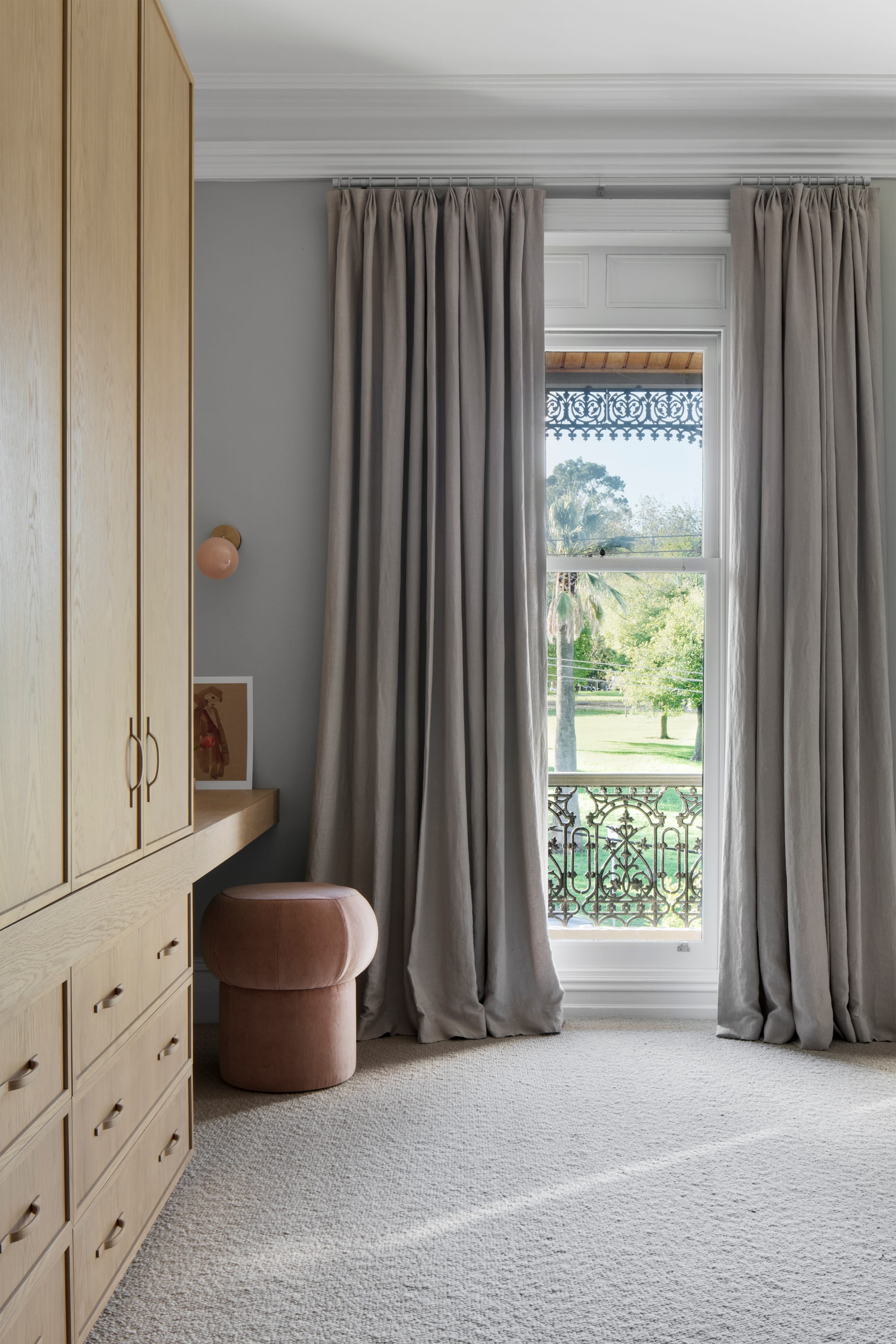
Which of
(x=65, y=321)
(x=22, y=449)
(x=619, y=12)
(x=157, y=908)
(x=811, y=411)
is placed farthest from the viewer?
(x=811, y=411)

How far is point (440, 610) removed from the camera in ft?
10.0

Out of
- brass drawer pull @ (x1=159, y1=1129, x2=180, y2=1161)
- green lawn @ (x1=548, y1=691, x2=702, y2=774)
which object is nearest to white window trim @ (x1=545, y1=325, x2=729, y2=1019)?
green lawn @ (x1=548, y1=691, x2=702, y2=774)

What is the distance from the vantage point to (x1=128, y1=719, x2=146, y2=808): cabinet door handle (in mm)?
1675

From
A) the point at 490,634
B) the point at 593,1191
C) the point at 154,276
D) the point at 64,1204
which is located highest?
the point at 154,276

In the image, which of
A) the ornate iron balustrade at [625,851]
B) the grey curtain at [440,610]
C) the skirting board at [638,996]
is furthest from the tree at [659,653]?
the skirting board at [638,996]

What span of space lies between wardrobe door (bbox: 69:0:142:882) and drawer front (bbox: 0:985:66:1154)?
20 cm

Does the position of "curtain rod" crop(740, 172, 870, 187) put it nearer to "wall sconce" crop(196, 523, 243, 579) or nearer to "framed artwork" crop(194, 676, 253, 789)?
"wall sconce" crop(196, 523, 243, 579)

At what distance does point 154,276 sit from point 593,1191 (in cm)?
206

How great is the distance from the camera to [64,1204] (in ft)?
4.67

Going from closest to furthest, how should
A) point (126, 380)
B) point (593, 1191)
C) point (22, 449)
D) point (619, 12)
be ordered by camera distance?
1. point (22, 449)
2. point (126, 380)
3. point (593, 1191)
4. point (619, 12)

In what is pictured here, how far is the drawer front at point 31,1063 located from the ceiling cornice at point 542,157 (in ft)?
8.79

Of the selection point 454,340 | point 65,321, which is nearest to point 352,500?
point 454,340

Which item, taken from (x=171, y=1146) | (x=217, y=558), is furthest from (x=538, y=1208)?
(x=217, y=558)

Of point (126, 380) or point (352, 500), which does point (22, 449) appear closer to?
point (126, 380)
